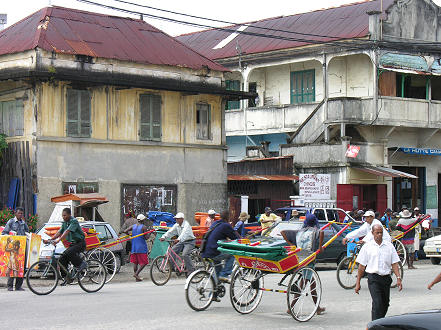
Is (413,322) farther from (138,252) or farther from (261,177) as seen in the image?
(261,177)

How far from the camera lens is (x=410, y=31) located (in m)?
38.4

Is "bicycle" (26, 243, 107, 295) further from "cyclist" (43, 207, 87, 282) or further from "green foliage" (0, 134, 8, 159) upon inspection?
"green foliage" (0, 134, 8, 159)

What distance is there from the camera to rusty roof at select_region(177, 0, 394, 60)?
38.4m

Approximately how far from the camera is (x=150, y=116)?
29438 mm

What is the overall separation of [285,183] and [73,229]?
63.3 feet

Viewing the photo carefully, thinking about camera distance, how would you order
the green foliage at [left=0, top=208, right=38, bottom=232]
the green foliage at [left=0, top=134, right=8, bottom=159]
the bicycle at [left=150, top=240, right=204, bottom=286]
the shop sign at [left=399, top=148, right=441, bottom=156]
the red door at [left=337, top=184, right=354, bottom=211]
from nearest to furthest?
1. the bicycle at [left=150, top=240, right=204, bottom=286]
2. the green foliage at [left=0, top=208, right=38, bottom=232]
3. the green foliage at [left=0, top=134, right=8, bottom=159]
4. the red door at [left=337, top=184, right=354, bottom=211]
5. the shop sign at [left=399, top=148, right=441, bottom=156]

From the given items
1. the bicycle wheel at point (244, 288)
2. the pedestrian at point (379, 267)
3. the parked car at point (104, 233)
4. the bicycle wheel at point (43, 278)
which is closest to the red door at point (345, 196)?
the parked car at point (104, 233)

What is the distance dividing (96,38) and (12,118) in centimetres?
412

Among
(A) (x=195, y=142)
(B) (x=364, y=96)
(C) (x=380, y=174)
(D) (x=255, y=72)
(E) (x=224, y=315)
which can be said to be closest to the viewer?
(E) (x=224, y=315)

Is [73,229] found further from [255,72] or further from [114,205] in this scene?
[255,72]

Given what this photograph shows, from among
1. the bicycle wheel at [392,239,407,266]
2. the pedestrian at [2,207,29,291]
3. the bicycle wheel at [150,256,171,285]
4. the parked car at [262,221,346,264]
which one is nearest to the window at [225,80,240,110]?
the parked car at [262,221,346,264]

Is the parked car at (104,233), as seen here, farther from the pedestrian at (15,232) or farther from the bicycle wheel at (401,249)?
the bicycle wheel at (401,249)

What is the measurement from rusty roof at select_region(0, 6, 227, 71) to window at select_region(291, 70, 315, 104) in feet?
33.4

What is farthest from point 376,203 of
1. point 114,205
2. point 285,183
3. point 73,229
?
point 73,229
